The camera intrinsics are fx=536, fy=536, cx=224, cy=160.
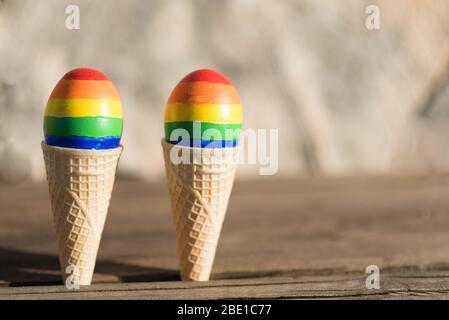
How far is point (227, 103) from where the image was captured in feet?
3.79

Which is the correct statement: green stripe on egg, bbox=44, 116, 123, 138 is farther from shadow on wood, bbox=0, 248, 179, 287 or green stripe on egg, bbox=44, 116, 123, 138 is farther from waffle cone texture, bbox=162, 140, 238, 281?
shadow on wood, bbox=0, 248, 179, 287

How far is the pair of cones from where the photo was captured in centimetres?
112

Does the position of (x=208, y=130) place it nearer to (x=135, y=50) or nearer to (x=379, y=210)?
(x=379, y=210)

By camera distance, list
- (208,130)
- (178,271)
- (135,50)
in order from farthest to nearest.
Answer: (135,50)
(178,271)
(208,130)

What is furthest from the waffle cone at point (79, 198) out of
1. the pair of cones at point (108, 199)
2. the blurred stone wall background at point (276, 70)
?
the blurred stone wall background at point (276, 70)

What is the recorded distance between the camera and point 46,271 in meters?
1.31

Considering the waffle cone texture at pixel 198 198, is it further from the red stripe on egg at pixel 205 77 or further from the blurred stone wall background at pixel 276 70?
the blurred stone wall background at pixel 276 70

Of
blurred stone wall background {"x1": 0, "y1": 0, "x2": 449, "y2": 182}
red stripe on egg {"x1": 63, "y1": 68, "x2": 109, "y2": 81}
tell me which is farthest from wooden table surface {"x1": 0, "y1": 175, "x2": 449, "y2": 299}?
blurred stone wall background {"x1": 0, "y1": 0, "x2": 449, "y2": 182}

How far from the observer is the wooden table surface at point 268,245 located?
1165 mm

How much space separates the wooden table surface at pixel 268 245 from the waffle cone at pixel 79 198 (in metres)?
0.07

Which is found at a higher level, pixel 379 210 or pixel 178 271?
pixel 379 210

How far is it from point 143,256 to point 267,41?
215cm

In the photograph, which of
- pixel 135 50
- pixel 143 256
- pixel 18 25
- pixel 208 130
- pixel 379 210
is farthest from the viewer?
pixel 135 50

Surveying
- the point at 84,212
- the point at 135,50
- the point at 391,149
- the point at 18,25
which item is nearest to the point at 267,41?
the point at 135,50
